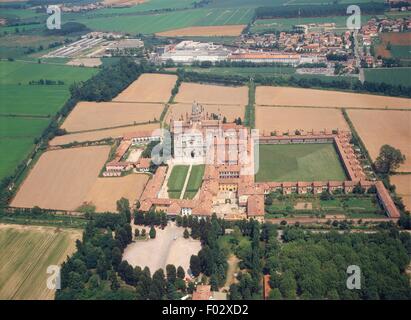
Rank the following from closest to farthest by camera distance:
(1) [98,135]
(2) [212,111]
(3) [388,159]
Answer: (3) [388,159], (1) [98,135], (2) [212,111]

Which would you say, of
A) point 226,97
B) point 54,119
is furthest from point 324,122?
point 54,119

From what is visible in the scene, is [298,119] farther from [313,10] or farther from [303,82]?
[313,10]

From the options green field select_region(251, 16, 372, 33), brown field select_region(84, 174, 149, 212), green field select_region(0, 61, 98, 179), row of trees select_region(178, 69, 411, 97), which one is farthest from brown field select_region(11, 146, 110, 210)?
green field select_region(251, 16, 372, 33)

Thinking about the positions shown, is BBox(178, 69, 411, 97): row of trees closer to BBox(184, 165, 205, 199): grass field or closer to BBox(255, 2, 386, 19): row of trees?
BBox(184, 165, 205, 199): grass field

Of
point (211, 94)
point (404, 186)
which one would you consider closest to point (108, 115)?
point (211, 94)

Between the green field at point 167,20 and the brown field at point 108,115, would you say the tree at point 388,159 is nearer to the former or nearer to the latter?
the brown field at point 108,115

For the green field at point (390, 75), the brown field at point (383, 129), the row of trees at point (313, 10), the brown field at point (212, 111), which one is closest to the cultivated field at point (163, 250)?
the brown field at point (383, 129)
